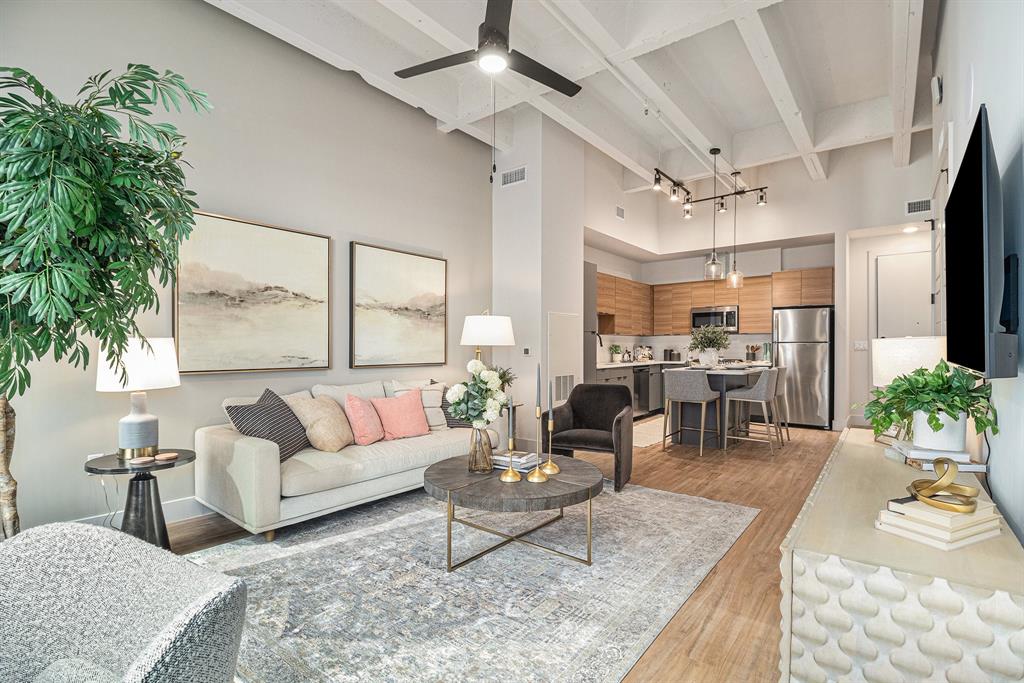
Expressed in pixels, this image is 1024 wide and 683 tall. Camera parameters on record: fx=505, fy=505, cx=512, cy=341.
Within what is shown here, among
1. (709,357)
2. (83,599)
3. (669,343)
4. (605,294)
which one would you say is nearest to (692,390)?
(709,357)

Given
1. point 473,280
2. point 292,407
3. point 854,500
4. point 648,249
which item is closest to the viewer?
point 854,500

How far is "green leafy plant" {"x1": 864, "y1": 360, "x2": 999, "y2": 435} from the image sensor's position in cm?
161

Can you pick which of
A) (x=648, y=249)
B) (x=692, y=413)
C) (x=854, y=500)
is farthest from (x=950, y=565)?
(x=648, y=249)

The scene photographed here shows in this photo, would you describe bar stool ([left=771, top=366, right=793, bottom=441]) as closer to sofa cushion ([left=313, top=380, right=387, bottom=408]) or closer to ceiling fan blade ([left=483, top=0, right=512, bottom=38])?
sofa cushion ([left=313, top=380, right=387, bottom=408])

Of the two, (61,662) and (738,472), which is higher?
(61,662)

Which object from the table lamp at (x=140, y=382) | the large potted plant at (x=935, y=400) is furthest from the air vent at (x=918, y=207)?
the table lamp at (x=140, y=382)

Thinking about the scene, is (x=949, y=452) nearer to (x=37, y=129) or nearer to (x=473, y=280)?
(x=37, y=129)

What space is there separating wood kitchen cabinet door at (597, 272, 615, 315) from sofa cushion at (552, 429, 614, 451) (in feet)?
10.9

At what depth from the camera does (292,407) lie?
11.6ft

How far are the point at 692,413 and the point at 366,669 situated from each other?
4598mm

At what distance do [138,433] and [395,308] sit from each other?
2.34 metres

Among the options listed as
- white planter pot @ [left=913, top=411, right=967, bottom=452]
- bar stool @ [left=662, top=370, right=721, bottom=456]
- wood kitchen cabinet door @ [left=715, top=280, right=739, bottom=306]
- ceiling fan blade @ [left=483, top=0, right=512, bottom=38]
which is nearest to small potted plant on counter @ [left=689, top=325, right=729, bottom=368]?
bar stool @ [left=662, top=370, right=721, bottom=456]

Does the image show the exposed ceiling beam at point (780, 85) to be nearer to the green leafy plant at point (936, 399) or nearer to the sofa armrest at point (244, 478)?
the green leafy plant at point (936, 399)

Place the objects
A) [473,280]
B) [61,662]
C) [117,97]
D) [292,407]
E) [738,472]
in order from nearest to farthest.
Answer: [61,662], [117,97], [292,407], [738,472], [473,280]
